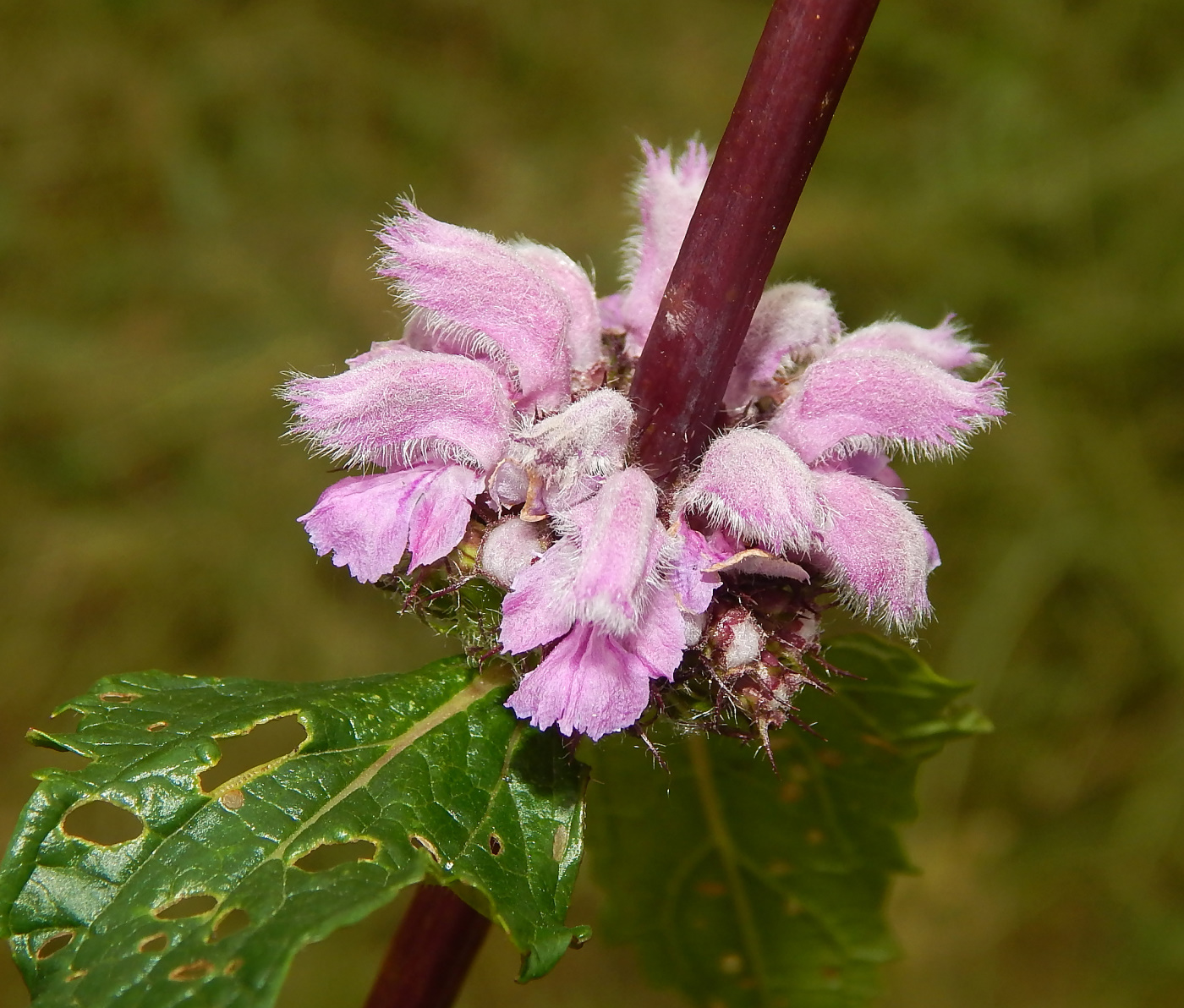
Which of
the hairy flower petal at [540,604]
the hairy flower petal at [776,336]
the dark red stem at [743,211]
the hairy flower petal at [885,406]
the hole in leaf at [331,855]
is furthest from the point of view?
the hole in leaf at [331,855]

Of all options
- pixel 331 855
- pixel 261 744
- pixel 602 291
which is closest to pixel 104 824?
pixel 261 744

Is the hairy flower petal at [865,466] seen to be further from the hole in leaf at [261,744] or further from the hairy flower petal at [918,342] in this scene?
the hole in leaf at [261,744]

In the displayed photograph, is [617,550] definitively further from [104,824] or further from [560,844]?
[104,824]

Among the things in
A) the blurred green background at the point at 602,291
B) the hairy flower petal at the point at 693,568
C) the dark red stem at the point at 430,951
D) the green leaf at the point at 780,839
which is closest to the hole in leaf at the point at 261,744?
the blurred green background at the point at 602,291

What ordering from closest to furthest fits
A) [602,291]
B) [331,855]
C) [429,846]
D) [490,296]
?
1. [429,846]
2. [490,296]
3. [331,855]
4. [602,291]

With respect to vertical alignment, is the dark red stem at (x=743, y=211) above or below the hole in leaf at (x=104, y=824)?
above

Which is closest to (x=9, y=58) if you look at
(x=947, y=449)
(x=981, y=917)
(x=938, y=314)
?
(x=938, y=314)

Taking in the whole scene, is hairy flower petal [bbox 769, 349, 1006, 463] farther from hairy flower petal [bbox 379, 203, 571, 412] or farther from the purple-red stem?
hairy flower petal [bbox 379, 203, 571, 412]
